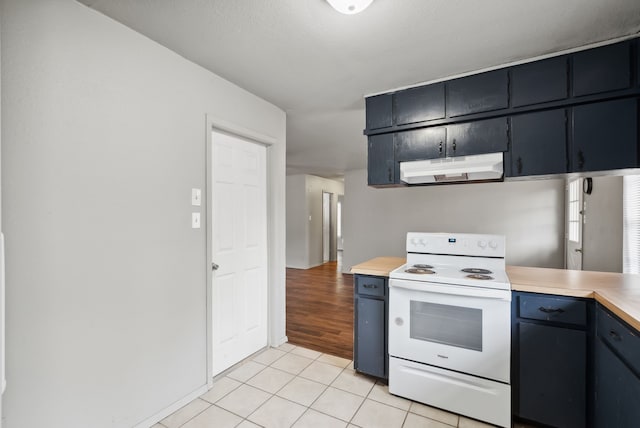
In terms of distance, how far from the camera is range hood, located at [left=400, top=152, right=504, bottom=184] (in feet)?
7.14

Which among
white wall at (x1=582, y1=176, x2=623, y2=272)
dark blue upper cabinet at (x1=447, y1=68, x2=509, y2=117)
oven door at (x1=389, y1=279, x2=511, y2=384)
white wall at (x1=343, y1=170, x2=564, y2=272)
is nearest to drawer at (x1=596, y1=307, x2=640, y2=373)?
oven door at (x1=389, y1=279, x2=511, y2=384)

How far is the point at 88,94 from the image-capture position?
62.6 inches

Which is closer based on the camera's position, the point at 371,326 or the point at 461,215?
the point at 371,326

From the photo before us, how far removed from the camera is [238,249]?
267cm

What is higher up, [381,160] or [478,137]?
[478,137]

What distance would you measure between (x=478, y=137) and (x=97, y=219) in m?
2.56

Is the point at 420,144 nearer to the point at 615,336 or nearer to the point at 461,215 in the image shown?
the point at 615,336

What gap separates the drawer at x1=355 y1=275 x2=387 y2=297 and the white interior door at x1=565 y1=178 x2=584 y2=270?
2602mm

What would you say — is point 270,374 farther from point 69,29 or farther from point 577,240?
point 577,240

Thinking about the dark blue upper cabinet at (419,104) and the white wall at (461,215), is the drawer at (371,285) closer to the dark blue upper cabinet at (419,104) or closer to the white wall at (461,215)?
the dark blue upper cabinet at (419,104)

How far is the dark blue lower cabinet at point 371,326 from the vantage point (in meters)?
2.29

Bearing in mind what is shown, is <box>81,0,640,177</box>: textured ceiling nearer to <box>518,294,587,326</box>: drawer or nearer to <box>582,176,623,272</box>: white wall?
<box>582,176,623,272</box>: white wall

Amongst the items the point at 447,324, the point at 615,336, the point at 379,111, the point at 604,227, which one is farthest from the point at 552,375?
the point at 379,111

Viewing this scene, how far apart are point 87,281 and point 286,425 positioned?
4.73 ft
